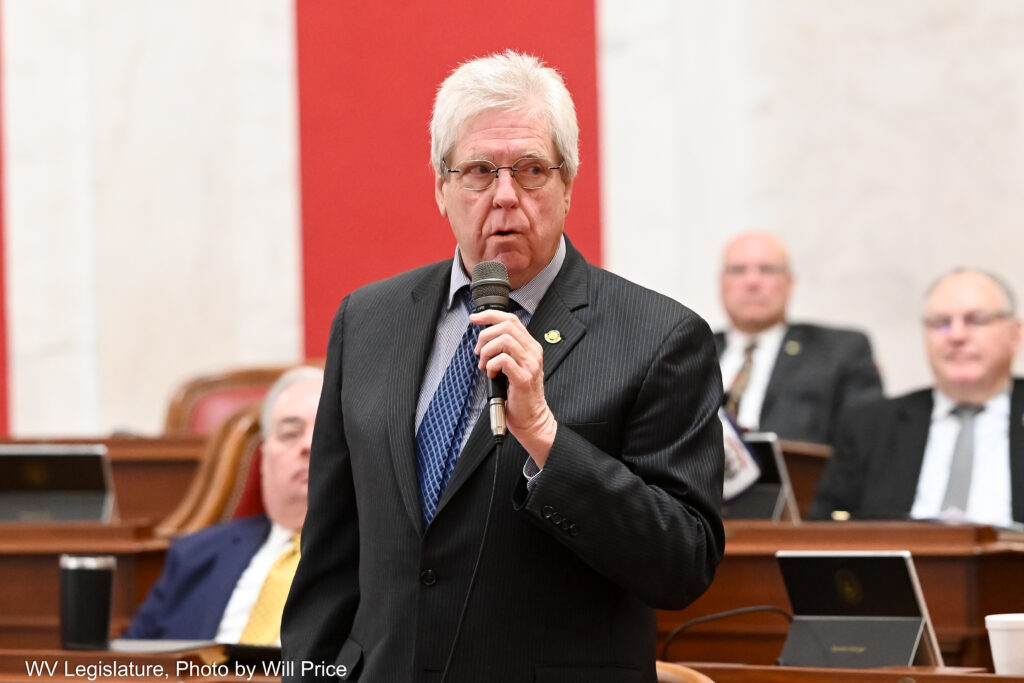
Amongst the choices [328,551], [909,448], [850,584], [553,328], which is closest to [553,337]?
[553,328]

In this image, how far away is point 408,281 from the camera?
227cm

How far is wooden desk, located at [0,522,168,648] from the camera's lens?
3721 millimetres

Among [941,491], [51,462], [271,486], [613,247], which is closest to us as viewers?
[271,486]

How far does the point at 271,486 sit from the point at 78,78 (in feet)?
14.1

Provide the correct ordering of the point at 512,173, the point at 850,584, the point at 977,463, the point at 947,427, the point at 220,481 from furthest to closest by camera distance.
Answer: the point at 947,427
the point at 977,463
the point at 220,481
the point at 850,584
the point at 512,173

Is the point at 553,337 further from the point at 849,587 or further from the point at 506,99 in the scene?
the point at 849,587

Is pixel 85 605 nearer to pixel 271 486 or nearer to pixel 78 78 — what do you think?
pixel 271 486

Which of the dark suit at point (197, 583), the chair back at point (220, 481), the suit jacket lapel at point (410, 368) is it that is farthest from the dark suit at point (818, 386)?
the suit jacket lapel at point (410, 368)

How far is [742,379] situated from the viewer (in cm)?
572

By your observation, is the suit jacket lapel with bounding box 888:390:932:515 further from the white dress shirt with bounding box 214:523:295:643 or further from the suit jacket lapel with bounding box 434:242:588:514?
the suit jacket lapel with bounding box 434:242:588:514

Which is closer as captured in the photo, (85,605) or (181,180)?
(85,605)

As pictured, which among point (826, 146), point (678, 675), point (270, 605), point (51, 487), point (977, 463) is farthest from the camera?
point (826, 146)

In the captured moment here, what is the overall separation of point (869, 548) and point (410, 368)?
55.8 inches

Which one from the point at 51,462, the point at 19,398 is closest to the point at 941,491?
the point at 51,462
